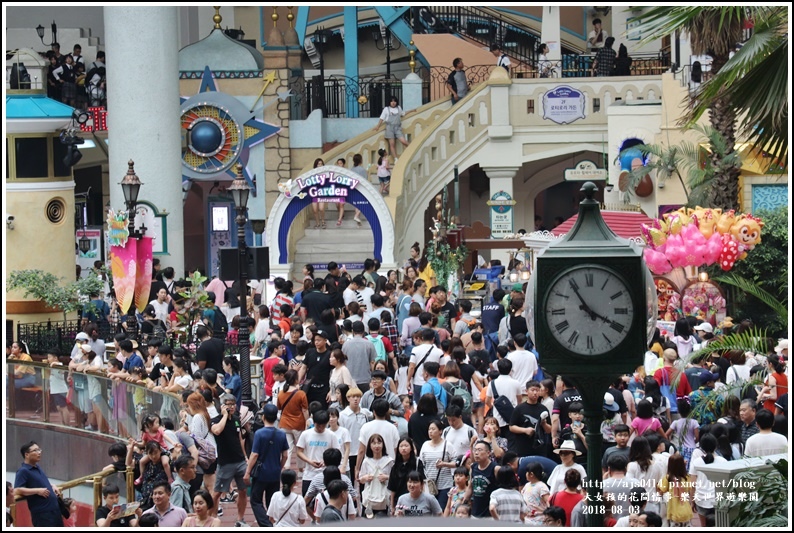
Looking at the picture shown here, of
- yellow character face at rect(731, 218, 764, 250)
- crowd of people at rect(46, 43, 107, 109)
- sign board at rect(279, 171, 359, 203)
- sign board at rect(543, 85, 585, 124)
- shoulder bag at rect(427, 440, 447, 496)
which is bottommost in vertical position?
shoulder bag at rect(427, 440, 447, 496)

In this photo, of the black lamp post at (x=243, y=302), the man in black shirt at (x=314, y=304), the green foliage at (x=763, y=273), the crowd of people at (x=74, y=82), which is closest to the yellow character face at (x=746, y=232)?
the green foliage at (x=763, y=273)

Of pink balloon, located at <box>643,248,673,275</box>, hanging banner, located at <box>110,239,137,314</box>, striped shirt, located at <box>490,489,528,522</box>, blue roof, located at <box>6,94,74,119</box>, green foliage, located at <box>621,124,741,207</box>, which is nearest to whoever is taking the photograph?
striped shirt, located at <box>490,489,528,522</box>

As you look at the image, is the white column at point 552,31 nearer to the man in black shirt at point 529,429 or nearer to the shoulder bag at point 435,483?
the man in black shirt at point 529,429

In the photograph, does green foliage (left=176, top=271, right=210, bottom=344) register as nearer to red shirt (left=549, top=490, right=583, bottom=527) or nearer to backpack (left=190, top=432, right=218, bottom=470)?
backpack (left=190, top=432, right=218, bottom=470)

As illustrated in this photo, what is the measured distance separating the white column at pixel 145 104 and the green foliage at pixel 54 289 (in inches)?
173

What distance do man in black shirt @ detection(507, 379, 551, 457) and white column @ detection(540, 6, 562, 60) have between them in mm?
23717

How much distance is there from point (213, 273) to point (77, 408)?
15335 mm

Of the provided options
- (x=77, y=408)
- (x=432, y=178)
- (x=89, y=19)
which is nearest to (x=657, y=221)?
(x=77, y=408)

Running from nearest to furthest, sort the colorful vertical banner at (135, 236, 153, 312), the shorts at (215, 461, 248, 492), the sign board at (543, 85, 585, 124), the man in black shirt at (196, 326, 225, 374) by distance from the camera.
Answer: the shorts at (215, 461, 248, 492) < the man in black shirt at (196, 326, 225, 374) < the colorful vertical banner at (135, 236, 153, 312) < the sign board at (543, 85, 585, 124)

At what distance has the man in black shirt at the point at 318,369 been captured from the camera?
15.3 m

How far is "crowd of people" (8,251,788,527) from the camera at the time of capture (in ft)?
35.9

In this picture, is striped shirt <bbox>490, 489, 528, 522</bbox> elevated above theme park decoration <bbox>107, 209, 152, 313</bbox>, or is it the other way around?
theme park decoration <bbox>107, 209, 152, 313</bbox>

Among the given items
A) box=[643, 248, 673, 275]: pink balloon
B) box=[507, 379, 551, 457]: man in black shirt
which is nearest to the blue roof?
Result: box=[643, 248, 673, 275]: pink balloon

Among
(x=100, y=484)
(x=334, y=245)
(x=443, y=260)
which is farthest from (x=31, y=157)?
(x=100, y=484)
